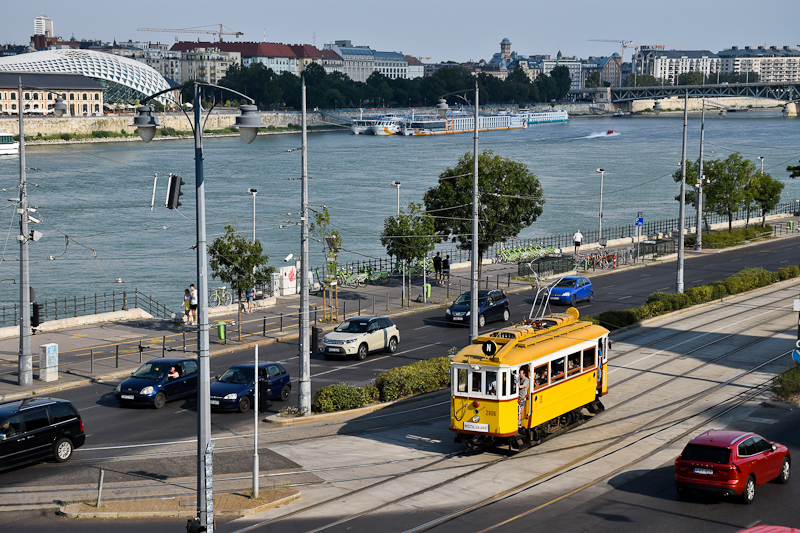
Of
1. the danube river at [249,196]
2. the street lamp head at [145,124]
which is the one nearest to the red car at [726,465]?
the street lamp head at [145,124]

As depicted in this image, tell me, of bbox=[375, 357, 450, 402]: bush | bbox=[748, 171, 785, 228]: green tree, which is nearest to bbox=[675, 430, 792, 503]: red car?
bbox=[375, 357, 450, 402]: bush

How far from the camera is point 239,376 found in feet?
87.1

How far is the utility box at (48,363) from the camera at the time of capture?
95.2 feet

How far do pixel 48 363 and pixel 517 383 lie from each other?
1674 centimetres

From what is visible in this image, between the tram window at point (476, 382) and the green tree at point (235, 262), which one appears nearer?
the tram window at point (476, 382)

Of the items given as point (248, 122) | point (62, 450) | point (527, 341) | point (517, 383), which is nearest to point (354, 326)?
point (527, 341)

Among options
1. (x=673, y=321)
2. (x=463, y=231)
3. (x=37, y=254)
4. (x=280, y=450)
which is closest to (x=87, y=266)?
(x=37, y=254)

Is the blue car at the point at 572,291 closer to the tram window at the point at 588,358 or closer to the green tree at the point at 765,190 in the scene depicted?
the tram window at the point at 588,358

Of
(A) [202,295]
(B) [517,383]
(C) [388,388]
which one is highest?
(A) [202,295]

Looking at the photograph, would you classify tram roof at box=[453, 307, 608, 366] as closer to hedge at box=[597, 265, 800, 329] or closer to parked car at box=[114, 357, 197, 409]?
parked car at box=[114, 357, 197, 409]

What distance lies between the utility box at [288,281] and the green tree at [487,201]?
8.49 m

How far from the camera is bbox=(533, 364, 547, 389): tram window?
21.3 metres

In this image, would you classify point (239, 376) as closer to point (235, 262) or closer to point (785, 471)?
point (235, 262)

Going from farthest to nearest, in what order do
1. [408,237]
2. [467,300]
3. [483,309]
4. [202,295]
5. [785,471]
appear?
1. [408,237]
2. [467,300]
3. [483,309]
4. [785,471]
5. [202,295]
